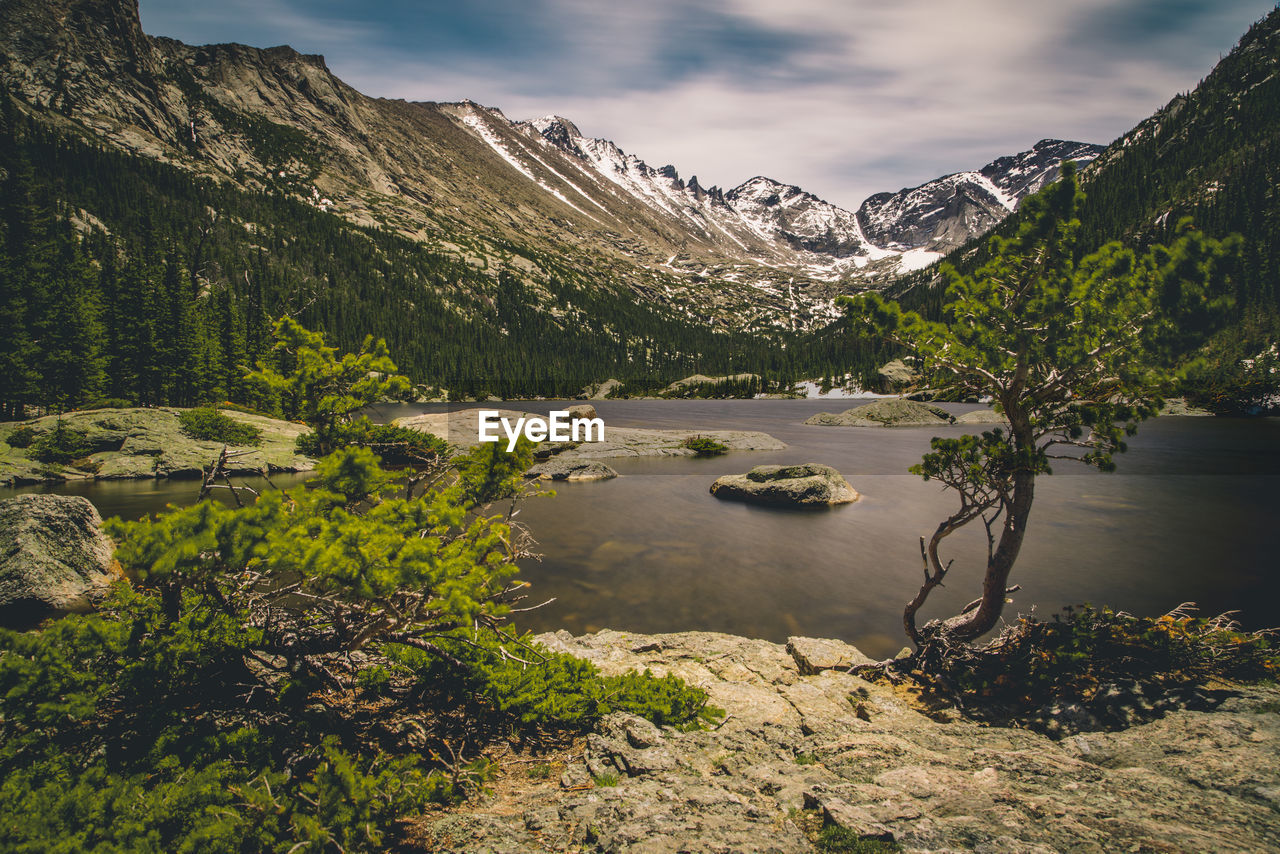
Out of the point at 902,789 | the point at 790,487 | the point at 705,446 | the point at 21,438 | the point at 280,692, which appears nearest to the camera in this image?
the point at 902,789

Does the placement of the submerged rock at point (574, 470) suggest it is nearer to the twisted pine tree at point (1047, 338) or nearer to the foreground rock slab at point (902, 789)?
the twisted pine tree at point (1047, 338)

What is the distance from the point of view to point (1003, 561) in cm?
945

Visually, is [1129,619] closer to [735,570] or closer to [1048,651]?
[1048,651]

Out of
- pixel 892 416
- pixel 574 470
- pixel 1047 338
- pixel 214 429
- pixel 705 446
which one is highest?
pixel 1047 338

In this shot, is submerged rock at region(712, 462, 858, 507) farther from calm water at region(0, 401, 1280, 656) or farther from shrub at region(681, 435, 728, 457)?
shrub at region(681, 435, 728, 457)

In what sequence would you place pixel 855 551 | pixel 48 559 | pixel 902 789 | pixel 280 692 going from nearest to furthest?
pixel 902 789 < pixel 280 692 < pixel 48 559 < pixel 855 551

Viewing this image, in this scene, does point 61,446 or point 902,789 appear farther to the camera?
point 61,446

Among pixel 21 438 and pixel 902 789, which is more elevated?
pixel 21 438

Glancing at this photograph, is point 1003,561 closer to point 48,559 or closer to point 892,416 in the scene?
point 48,559

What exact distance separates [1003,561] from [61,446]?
42086 mm

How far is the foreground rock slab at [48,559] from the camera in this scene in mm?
11023

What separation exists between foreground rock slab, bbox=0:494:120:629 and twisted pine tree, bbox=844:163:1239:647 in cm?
1713

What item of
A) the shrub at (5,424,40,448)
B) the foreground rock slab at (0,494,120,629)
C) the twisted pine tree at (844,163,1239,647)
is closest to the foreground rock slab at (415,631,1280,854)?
the twisted pine tree at (844,163,1239,647)

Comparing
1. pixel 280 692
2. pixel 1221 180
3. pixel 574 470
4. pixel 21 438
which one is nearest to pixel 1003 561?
pixel 280 692
